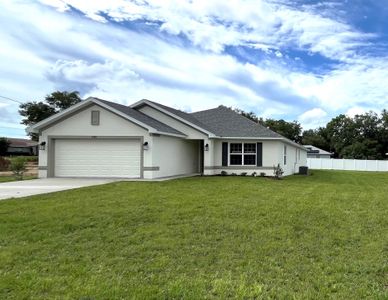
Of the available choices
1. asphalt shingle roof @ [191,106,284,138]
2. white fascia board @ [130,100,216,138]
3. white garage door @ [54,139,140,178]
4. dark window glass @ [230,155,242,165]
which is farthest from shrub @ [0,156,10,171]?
dark window glass @ [230,155,242,165]

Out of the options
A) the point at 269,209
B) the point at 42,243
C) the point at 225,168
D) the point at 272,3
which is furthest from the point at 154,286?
the point at 225,168

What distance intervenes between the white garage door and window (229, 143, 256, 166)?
6477 millimetres

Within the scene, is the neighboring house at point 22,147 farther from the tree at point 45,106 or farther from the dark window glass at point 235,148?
the dark window glass at point 235,148

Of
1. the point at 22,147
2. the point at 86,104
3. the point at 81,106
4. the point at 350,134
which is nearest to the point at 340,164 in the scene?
the point at 350,134

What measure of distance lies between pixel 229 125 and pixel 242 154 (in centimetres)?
247

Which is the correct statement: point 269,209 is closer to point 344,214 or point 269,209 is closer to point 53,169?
point 344,214

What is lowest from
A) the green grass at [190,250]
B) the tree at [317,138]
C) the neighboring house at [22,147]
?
the green grass at [190,250]

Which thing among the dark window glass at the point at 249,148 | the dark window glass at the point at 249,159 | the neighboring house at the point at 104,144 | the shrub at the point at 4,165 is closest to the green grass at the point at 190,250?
the neighboring house at the point at 104,144

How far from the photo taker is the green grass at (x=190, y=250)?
464 cm

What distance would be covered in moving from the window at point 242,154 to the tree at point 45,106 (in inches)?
1284

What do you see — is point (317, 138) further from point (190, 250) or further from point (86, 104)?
point (190, 250)

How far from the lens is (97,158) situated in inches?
760

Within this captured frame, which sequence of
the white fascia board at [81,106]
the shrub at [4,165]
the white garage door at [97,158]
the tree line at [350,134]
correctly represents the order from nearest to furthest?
1. the white fascia board at [81,106]
2. the white garage door at [97,158]
3. the shrub at [4,165]
4. the tree line at [350,134]

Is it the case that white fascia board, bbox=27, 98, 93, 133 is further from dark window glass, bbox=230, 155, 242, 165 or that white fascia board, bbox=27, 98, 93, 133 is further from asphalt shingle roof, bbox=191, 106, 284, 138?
dark window glass, bbox=230, 155, 242, 165
